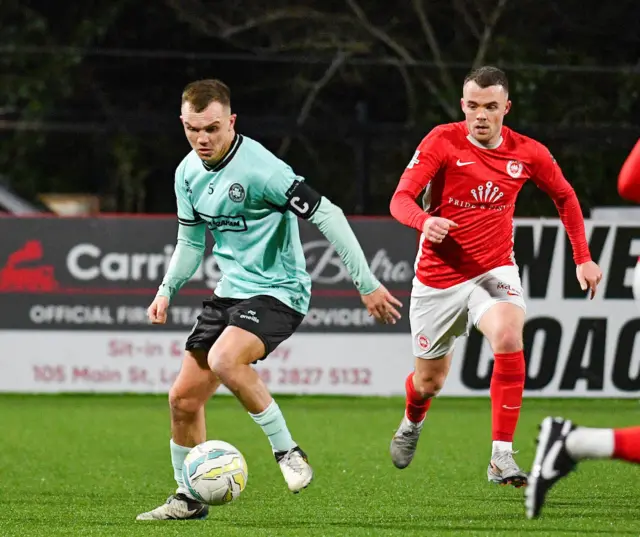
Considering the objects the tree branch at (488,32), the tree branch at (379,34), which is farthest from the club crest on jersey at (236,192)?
the tree branch at (379,34)

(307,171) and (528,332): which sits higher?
(307,171)

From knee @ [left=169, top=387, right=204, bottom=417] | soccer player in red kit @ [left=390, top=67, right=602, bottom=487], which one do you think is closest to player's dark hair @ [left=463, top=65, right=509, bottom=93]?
soccer player in red kit @ [left=390, top=67, right=602, bottom=487]

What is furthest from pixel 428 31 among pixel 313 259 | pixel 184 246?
pixel 184 246

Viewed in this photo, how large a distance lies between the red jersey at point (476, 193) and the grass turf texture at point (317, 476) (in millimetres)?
1133

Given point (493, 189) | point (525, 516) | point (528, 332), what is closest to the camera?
point (525, 516)

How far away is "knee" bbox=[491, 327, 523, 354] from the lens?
6.94m

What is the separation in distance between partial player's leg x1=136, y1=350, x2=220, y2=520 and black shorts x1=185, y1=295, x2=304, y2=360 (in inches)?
2.9

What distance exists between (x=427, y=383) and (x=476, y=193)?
107 cm

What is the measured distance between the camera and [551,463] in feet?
16.5

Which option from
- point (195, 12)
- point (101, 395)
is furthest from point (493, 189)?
point (195, 12)

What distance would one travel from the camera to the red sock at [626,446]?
4988mm

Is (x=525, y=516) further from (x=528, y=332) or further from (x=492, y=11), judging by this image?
(x=492, y=11)

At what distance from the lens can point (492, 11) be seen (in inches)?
661

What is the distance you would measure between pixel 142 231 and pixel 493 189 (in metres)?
5.73
